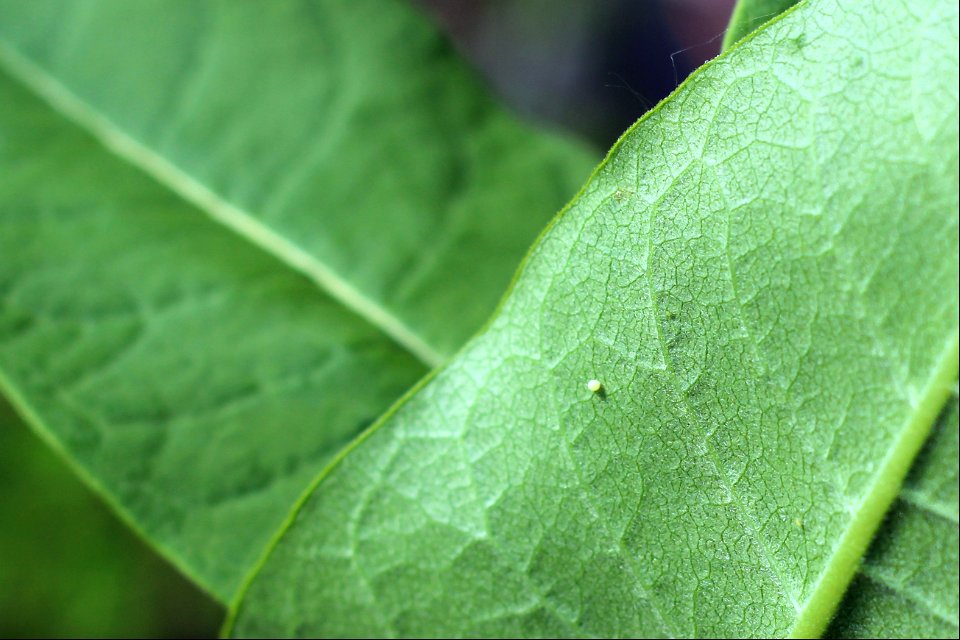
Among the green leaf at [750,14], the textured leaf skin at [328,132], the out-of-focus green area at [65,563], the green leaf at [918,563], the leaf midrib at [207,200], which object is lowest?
the out-of-focus green area at [65,563]

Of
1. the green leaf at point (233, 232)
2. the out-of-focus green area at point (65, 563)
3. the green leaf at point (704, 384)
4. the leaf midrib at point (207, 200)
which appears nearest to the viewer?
the green leaf at point (704, 384)

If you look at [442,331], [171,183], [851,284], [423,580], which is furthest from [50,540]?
[851,284]

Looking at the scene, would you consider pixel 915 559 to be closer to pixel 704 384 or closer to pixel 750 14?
pixel 704 384

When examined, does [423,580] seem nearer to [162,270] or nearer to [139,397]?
[139,397]

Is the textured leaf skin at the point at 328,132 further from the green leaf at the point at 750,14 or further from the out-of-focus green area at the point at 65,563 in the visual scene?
the out-of-focus green area at the point at 65,563

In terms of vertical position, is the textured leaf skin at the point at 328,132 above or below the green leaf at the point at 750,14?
below

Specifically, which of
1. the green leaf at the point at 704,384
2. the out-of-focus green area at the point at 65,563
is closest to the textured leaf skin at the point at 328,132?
the green leaf at the point at 704,384

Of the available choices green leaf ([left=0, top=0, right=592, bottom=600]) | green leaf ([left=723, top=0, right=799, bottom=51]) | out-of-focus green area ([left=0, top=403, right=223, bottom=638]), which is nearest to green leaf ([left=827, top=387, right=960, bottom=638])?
green leaf ([left=723, top=0, right=799, bottom=51])
